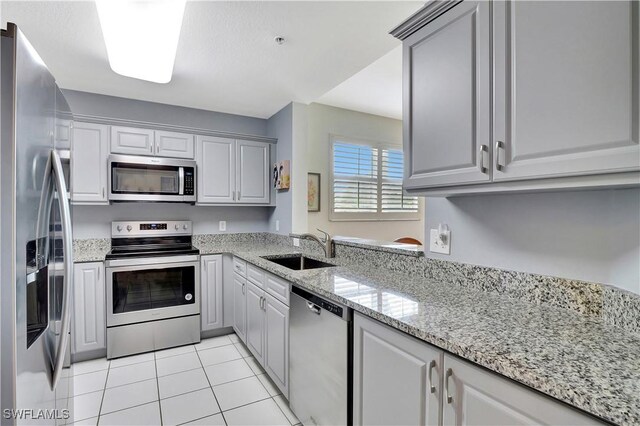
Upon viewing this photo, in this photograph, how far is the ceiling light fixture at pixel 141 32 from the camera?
4.95ft

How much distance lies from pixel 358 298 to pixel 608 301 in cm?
89

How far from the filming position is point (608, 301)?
1.08 metres

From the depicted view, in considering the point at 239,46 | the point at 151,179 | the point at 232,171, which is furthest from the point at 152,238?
the point at 239,46

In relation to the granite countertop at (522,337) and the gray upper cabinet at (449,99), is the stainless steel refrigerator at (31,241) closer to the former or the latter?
the granite countertop at (522,337)

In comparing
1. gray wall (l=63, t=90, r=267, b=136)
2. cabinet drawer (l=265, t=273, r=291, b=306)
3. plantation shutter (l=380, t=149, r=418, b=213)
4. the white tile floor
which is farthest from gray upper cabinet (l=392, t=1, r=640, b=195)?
plantation shutter (l=380, t=149, r=418, b=213)

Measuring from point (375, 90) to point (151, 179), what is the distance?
8.53 ft

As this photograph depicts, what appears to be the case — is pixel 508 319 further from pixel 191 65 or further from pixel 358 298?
pixel 191 65

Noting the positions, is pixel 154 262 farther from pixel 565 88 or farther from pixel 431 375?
pixel 565 88

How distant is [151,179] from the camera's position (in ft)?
9.99

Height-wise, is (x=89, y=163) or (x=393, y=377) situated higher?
(x=89, y=163)

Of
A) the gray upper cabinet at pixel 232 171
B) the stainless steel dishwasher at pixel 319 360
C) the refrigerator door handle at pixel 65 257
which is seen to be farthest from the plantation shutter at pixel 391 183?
the refrigerator door handle at pixel 65 257

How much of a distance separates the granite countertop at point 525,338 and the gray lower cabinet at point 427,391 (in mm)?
47

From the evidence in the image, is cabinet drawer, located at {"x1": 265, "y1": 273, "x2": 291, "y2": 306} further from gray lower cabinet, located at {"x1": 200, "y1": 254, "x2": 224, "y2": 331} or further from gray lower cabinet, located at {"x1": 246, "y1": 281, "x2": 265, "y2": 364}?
gray lower cabinet, located at {"x1": 200, "y1": 254, "x2": 224, "y2": 331}

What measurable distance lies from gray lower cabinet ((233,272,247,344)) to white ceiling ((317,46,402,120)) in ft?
7.29
